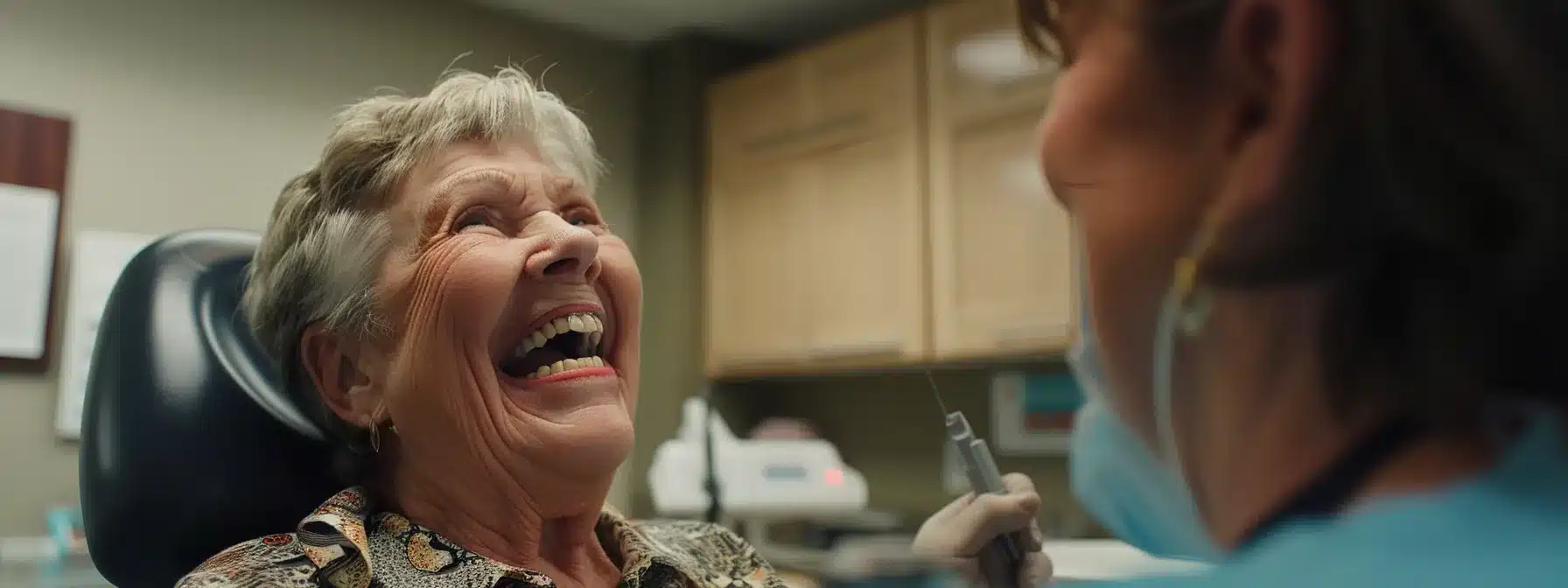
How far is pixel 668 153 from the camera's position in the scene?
305 centimetres

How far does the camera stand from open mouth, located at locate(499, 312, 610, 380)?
0.97 m

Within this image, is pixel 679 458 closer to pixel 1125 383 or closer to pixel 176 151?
pixel 176 151

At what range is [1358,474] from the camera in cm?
19

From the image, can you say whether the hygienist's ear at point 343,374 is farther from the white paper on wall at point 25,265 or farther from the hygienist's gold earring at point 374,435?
the white paper on wall at point 25,265

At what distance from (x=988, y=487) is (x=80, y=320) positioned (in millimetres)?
2317

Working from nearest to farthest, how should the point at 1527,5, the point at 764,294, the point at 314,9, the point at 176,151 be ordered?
the point at 1527,5 → the point at 176,151 → the point at 314,9 → the point at 764,294

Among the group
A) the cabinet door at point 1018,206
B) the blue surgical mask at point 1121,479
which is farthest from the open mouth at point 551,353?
the blue surgical mask at point 1121,479

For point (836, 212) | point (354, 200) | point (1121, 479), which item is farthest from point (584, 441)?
point (836, 212)

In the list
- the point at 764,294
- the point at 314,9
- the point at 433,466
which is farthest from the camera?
the point at 764,294

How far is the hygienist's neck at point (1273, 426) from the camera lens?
187 mm

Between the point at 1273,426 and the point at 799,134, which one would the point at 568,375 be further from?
the point at 799,134

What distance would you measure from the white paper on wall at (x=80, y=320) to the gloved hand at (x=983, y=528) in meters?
2.25

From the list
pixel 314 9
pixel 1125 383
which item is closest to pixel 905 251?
pixel 314 9

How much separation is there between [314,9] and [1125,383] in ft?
8.88
